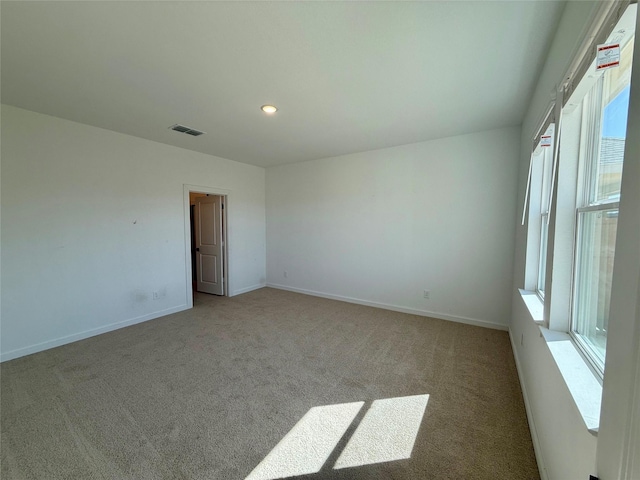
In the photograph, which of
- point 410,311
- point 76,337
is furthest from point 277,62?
point 76,337

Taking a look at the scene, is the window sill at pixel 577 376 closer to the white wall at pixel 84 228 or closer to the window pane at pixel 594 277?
the window pane at pixel 594 277

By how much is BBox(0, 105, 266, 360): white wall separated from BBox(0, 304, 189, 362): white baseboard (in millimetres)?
11

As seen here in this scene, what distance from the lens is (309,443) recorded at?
5.37 feet

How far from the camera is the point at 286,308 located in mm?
4281

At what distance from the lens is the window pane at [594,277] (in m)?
1.10

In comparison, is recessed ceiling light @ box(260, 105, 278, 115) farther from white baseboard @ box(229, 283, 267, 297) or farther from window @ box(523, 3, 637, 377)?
white baseboard @ box(229, 283, 267, 297)

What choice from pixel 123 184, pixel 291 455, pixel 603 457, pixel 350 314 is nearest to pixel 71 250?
pixel 123 184

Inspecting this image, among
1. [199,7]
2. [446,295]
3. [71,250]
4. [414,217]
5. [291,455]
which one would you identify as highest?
[199,7]

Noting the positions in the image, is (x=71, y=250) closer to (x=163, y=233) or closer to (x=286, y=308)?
(x=163, y=233)

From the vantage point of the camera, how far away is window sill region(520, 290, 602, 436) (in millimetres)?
904

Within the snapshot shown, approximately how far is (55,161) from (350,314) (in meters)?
4.31

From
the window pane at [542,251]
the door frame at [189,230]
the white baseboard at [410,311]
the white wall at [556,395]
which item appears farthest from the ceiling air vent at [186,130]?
the window pane at [542,251]

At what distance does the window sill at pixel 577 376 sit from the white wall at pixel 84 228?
4567 millimetres

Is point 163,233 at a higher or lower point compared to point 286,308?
higher
